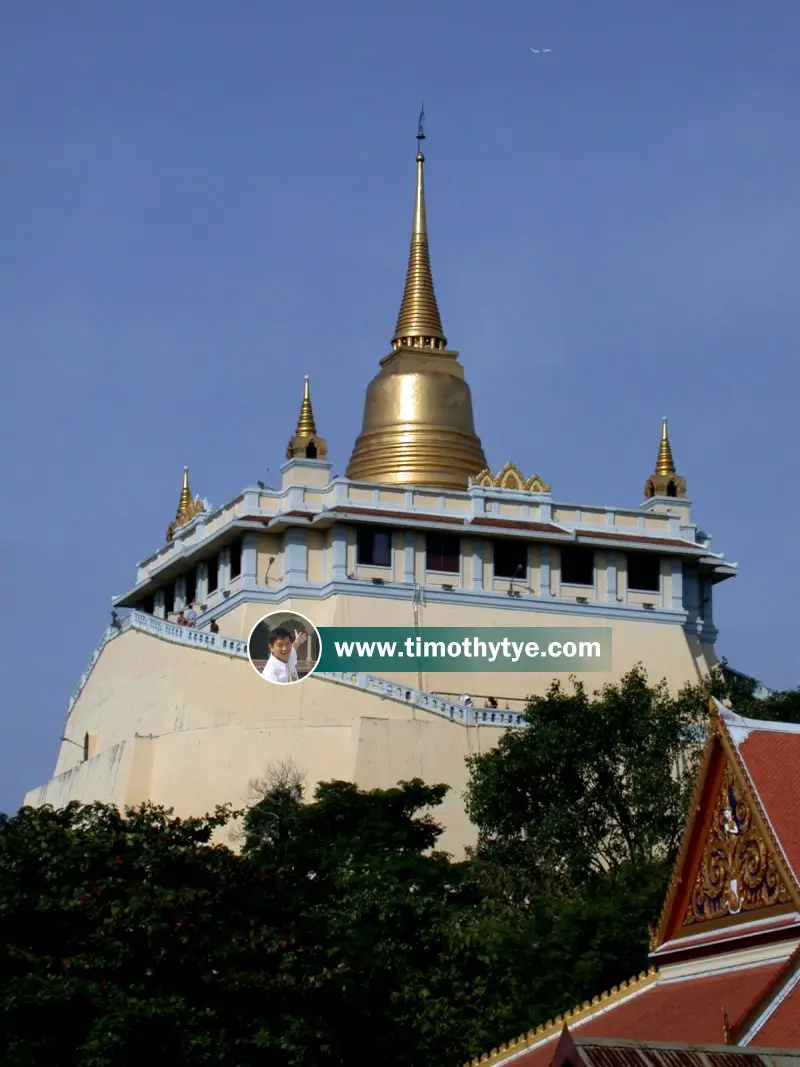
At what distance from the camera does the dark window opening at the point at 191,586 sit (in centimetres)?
5966

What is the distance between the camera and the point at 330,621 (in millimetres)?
53531

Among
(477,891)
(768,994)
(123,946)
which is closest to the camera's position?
(768,994)

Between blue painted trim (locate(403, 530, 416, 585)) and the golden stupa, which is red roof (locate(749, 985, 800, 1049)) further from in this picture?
the golden stupa

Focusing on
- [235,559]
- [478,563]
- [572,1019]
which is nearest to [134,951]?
[572,1019]

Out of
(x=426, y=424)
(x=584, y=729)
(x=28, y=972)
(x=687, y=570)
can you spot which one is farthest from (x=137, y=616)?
(x=28, y=972)

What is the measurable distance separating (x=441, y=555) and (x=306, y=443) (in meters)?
4.84

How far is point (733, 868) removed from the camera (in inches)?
867

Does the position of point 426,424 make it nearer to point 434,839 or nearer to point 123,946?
point 434,839

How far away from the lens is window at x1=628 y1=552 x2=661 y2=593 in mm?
57438

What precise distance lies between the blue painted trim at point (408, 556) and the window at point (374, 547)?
0.40 m

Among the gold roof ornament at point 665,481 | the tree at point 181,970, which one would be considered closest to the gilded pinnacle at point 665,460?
the gold roof ornament at point 665,481

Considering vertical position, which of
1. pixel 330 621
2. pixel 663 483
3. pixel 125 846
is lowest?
pixel 125 846

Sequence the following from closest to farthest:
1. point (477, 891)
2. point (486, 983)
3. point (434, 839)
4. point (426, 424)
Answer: point (486, 983)
point (477, 891)
point (434, 839)
point (426, 424)

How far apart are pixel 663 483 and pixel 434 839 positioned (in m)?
19.7
